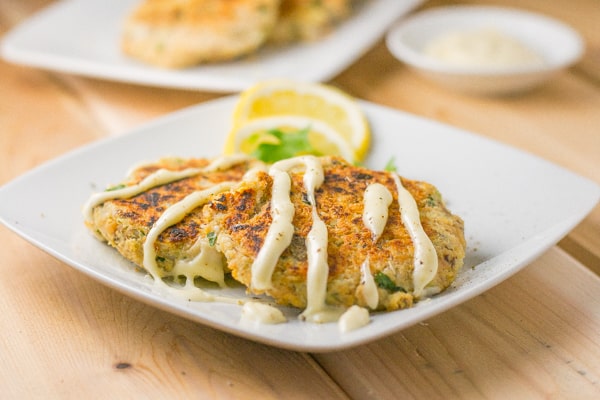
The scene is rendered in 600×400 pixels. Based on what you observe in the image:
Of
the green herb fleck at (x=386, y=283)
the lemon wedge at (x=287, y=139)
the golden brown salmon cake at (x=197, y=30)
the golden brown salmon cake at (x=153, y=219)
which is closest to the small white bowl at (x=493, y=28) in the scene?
the golden brown salmon cake at (x=197, y=30)

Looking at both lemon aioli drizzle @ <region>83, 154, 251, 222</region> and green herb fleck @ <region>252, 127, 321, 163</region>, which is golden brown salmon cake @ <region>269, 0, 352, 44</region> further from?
lemon aioli drizzle @ <region>83, 154, 251, 222</region>

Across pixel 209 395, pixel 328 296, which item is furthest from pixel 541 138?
pixel 209 395

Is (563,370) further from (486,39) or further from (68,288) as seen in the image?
(486,39)

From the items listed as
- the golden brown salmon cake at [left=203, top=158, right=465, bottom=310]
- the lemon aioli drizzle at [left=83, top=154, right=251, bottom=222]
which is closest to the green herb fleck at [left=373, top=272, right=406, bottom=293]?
the golden brown salmon cake at [left=203, top=158, right=465, bottom=310]

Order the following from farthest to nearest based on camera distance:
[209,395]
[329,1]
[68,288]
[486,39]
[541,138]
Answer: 1. [329,1]
2. [486,39]
3. [541,138]
4. [68,288]
5. [209,395]

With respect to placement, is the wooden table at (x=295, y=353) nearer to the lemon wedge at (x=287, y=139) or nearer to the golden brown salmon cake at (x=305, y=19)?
the lemon wedge at (x=287, y=139)

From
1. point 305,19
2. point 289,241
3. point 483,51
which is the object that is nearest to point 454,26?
point 483,51

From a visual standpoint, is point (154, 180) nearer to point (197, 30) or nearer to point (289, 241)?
Answer: point (289, 241)
